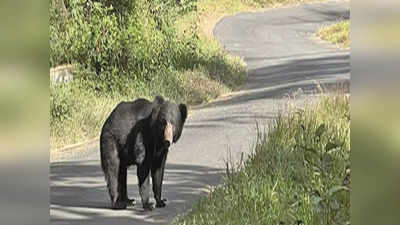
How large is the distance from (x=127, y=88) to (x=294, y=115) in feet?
3.68

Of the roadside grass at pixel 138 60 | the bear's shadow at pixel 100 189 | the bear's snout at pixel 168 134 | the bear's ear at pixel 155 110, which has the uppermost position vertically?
the roadside grass at pixel 138 60

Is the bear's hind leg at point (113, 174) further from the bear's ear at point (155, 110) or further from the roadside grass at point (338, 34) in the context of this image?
the roadside grass at point (338, 34)

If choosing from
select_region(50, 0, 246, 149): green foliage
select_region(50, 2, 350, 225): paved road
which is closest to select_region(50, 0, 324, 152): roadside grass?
select_region(50, 0, 246, 149): green foliage

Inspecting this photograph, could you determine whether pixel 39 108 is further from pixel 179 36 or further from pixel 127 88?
pixel 179 36

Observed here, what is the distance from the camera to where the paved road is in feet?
11.4

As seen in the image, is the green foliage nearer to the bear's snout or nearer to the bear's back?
the bear's back

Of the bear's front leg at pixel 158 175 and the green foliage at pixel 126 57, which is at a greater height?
the green foliage at pixel 126 57

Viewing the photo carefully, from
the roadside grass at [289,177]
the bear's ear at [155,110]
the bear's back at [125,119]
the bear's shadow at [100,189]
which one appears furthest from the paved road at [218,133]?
the bear's ear at [155,110]

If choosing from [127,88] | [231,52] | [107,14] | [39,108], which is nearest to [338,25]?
[231,52]

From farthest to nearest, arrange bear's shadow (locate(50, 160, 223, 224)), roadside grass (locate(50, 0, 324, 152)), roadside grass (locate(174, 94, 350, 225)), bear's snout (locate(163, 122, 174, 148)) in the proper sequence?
roadside grass (locate(50, 0, 324, 152)) → bear's shadow (locate(50, 160, 223, 224)) → bear's snout (locate(163, 122, 174, 148)) → roadside grass (locate(174, 94, 350, 225))

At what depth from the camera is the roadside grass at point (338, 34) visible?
12.4 ft

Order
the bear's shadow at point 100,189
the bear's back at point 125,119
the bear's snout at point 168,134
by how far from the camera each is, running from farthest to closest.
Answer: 1. the bear's shadow at point 100,189
2. the bear's back at point 125,119
3. the bear's snout at point 168,134

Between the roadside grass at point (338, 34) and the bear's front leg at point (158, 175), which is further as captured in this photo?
the roadside grass at point (338, 34)

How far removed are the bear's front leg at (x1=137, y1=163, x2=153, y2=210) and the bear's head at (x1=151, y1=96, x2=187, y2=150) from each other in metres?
0.15
